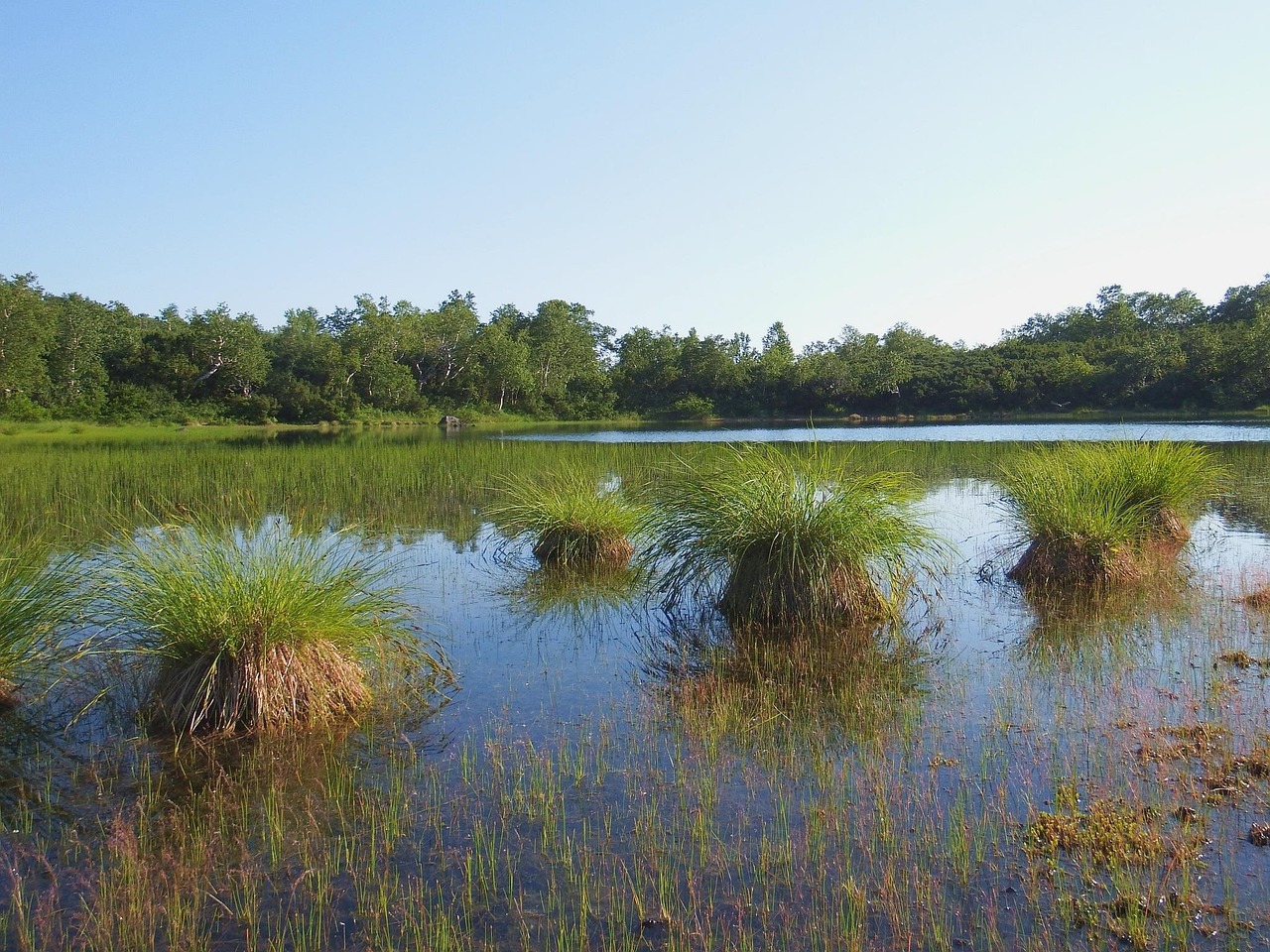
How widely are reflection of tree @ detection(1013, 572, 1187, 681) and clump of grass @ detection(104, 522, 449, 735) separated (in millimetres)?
5620

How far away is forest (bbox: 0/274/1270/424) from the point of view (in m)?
58.8

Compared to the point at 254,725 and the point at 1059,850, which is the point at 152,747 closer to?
the point at 254,725

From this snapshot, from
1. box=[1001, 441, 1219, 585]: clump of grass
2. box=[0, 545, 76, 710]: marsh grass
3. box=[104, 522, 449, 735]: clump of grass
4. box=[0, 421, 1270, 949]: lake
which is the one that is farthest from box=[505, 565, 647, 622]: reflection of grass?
box=[1001, 441, 1219, 585]: clump of grass

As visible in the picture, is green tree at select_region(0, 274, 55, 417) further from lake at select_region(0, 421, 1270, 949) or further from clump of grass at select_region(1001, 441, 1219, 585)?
clump of grass at select_region(1001, 441, 1219, 585)

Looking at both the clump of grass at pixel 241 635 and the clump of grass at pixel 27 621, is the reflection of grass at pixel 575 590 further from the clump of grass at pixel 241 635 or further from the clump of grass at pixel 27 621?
the clump of grass at pixel 27 621

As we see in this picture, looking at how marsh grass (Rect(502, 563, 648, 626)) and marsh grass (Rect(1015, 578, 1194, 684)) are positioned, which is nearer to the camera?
marsh grass (Rect(1015, 578, 1194, 684))

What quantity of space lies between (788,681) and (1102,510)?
625 cm

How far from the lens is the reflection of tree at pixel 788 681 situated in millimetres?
6062

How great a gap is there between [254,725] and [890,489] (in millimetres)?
7137

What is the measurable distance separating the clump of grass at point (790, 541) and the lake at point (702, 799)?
0.51 m

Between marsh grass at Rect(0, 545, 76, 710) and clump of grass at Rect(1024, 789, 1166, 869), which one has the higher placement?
marsh grass at Rect(0, 545, 76, 710)

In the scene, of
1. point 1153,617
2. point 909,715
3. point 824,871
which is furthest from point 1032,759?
point 1153,617

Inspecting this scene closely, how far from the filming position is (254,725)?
6.09 m

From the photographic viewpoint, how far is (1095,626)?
8672 millimetres
